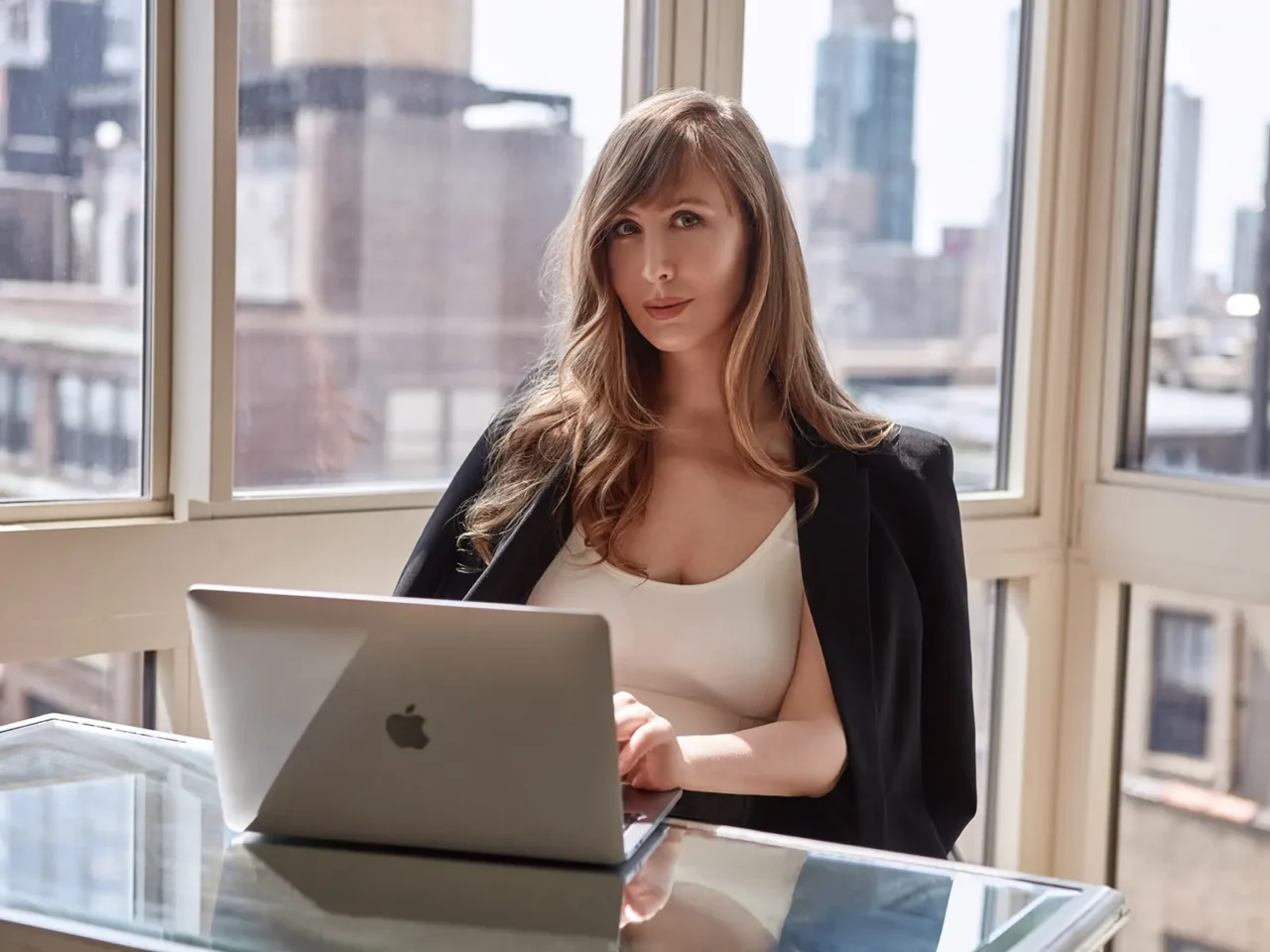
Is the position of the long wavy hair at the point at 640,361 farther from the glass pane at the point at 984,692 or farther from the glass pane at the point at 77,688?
the glass pane at the point at 984,692

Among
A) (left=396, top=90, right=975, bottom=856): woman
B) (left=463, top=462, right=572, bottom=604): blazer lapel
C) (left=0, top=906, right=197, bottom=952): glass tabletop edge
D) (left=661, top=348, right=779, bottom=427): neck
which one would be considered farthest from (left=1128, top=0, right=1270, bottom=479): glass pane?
(left=0, top=906, right=197, bottom=952): glass tabletop edge

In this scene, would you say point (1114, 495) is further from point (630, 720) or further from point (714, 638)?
point (630, 720)

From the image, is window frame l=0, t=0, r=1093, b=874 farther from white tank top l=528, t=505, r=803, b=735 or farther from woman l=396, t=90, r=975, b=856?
white tank top l=528, t=505, r=803, b=735

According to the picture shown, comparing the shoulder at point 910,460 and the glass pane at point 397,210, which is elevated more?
the glass pane at point 397,210

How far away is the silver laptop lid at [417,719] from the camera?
1.09 metres

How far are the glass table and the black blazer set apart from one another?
505 millimetres

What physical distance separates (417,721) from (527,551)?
67 centimetres

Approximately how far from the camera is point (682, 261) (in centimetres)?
177

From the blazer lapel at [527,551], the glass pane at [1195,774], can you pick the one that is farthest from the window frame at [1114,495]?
the blazer lapel at [527,551]

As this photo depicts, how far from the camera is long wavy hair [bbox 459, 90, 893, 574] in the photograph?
1.77 metres

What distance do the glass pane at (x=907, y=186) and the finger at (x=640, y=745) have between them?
4.54ft

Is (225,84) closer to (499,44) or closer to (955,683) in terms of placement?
(499,44)

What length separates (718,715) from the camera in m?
1.72

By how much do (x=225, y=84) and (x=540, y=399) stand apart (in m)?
0.55
